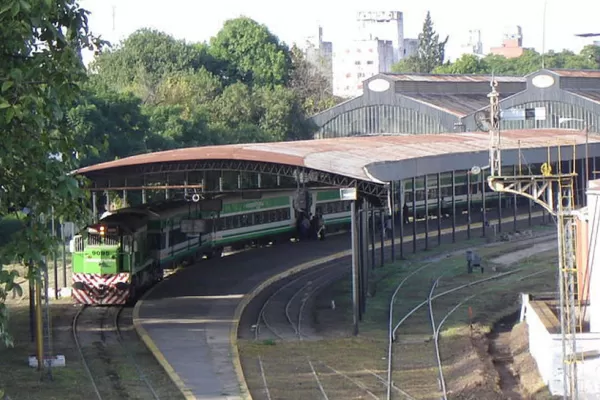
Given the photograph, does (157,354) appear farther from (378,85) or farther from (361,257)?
(378,85)

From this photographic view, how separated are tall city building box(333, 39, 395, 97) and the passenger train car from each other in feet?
357

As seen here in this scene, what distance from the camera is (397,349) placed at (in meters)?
23.9

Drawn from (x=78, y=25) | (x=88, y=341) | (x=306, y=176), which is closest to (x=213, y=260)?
(x=306, y=176)

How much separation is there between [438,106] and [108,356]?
4770 cm

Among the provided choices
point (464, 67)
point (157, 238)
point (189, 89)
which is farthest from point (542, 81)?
point (464, 67)

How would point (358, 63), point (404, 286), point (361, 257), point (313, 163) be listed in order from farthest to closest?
point (358, 63), point (404, 286), point (361, 257), point (313, 163)

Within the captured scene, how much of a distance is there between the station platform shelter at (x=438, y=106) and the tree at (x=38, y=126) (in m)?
55.3

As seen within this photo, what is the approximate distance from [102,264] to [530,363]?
12367mm

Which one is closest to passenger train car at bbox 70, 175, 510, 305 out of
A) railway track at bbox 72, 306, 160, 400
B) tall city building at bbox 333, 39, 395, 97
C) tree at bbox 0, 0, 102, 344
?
railway track at bbox 72, 306, 160, 400

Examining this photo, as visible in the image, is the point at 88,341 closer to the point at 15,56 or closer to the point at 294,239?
the point at 15,56

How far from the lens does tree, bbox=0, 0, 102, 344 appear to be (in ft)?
26.3

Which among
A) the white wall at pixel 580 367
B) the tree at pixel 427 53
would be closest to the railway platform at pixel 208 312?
the white wall at pixel 580 367

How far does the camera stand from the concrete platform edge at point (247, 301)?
20.1 metres

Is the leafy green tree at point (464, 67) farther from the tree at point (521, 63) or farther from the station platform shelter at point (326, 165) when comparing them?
the station platform shelter at point (326, 165)
